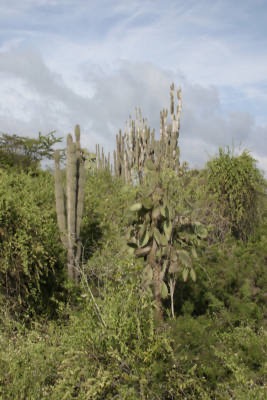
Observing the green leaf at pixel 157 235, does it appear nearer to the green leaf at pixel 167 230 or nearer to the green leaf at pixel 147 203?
the green leaf at pixel 167 230

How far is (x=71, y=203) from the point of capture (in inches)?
364

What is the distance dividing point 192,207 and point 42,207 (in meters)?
3.11

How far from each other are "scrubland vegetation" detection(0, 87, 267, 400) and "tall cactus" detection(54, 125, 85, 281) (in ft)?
0.15

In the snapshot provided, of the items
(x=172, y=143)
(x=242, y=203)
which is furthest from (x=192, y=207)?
(x=172, y=143)

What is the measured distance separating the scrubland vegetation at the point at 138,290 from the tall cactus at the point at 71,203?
47 mm

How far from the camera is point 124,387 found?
491cm

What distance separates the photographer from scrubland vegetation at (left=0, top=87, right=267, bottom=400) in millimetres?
5230

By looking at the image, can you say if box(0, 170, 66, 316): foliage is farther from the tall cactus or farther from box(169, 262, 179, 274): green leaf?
box(169, 262, 179, 274): green leaf

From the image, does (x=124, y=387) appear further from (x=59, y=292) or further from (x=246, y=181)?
(x=246, y=181)

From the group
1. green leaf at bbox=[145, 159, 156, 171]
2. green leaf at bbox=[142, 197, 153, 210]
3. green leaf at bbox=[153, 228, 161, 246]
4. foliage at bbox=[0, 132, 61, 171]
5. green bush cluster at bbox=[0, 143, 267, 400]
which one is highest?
foliage at bbox=[0, 132, 61, 171]

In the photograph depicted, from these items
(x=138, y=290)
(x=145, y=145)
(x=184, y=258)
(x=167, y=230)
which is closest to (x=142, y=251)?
(x=167, y=230)

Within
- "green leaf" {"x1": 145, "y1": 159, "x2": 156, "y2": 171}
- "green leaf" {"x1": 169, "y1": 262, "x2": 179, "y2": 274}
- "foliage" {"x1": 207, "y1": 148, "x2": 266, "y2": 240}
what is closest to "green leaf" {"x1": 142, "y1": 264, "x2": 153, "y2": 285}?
"green leaf" {"x1": 169, "y1": 262, "x2": 179, "y2": 274}

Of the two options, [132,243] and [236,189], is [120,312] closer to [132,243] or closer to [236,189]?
[132,243]

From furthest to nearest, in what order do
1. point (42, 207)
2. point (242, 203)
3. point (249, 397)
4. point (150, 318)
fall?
point (242, 203), point (42, 207), point (150, 318), point (249, 397)
